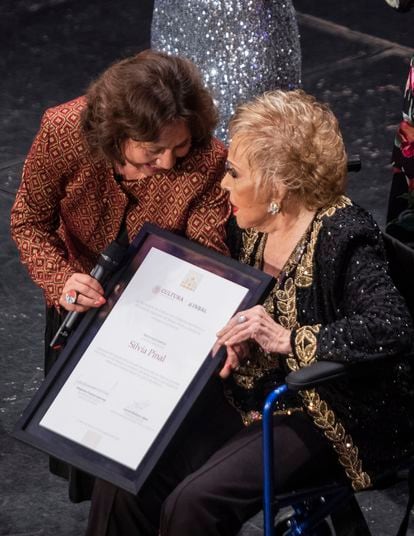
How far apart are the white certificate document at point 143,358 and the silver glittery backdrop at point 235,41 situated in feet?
4.71

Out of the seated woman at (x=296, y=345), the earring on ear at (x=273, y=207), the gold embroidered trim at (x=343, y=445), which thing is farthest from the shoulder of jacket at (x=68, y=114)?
the gold embroidered trim at (x=343, y=445)

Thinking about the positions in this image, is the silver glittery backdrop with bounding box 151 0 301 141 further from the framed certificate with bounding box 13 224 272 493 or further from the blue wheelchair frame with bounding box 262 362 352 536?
the blue wheelchair frame with bounding box 262 362 352 536

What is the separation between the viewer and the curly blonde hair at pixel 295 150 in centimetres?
288

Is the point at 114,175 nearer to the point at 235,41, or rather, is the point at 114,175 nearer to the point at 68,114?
the point at 68,114

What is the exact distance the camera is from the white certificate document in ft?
9.34

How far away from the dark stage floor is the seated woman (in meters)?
0.58

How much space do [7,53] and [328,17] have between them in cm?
161

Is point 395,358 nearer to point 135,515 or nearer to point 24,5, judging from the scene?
point 135,515

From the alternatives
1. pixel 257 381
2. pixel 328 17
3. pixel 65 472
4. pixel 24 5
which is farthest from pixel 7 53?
pixel 257 381

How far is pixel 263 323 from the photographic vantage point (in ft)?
9.18

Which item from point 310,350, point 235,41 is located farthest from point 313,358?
point 235,41

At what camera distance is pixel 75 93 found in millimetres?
5855

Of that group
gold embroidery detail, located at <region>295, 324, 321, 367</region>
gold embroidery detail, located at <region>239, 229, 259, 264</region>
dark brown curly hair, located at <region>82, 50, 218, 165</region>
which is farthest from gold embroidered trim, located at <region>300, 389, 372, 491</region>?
dark brown curly hair, located at <region>82, 50, 218, 165</region>

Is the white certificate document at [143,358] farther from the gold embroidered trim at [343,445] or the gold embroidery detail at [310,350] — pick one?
the gold embroidered trim at [343,445]
